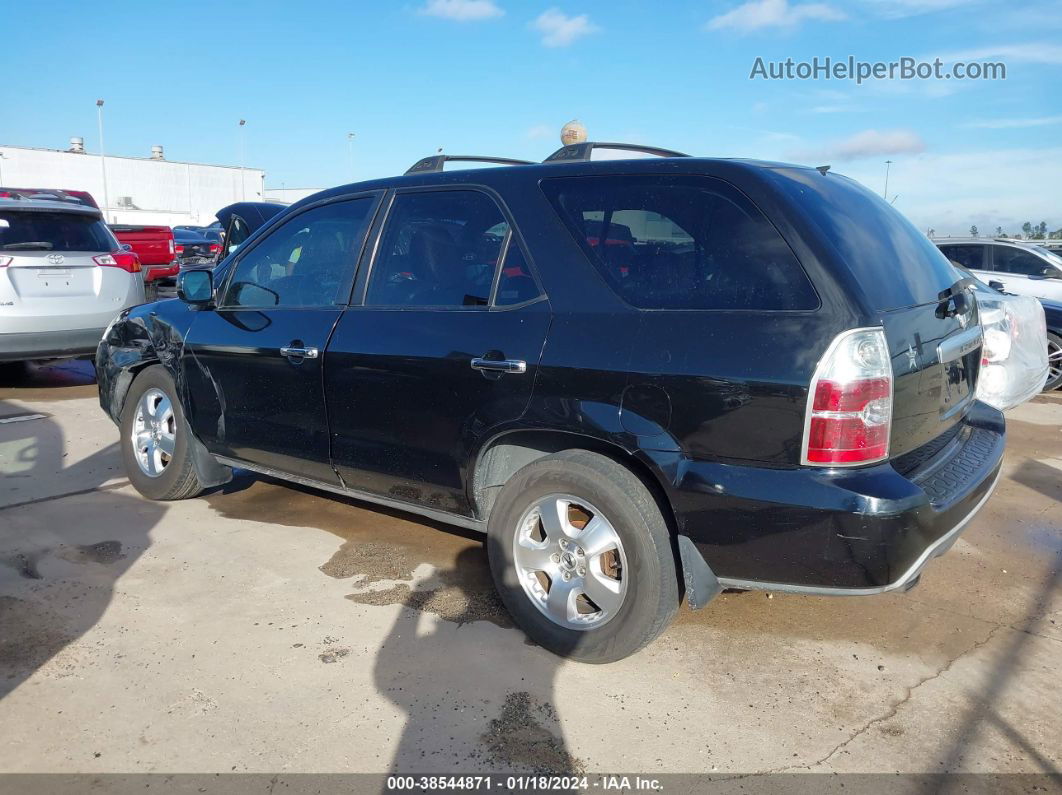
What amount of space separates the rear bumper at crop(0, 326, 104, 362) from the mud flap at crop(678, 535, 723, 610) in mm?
6899

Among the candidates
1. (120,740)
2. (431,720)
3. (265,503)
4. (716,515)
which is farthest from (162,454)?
(716,515)

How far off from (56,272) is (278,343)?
4.92 meters

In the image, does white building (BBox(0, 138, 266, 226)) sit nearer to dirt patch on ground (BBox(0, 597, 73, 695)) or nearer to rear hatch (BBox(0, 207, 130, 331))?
rear hatch (BBox(0, 207, 130, 331))

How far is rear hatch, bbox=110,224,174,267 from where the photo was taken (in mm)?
15359

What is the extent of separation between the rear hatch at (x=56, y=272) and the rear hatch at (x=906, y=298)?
7.02m

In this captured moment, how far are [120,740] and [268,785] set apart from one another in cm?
59

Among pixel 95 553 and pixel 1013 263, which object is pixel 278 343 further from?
pixel 1013 263

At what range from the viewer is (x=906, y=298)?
289 centimetres

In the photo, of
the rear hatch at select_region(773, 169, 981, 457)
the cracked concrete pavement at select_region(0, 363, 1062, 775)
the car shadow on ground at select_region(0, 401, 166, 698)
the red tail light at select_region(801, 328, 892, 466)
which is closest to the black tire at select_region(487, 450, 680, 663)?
the cracked concrete pavement at select_region(0, 363, 1062, 775)

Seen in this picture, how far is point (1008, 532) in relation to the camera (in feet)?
15.1

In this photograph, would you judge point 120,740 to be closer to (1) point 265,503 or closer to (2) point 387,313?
(2) point 387,313

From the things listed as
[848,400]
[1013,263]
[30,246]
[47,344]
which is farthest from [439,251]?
[1013,263]

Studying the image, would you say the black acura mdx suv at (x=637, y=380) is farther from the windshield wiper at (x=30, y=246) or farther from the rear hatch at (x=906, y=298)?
the windshield wiper at (x=30, y=246)

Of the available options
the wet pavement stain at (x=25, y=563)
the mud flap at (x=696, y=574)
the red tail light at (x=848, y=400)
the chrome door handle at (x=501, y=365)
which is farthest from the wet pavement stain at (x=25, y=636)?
the red tail light at (x=848, y=400)
